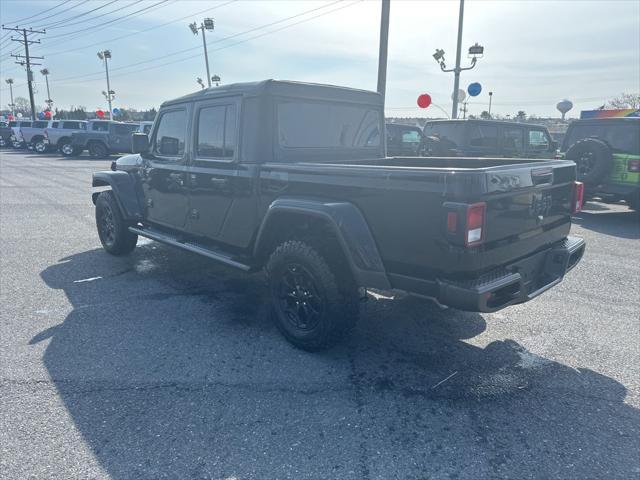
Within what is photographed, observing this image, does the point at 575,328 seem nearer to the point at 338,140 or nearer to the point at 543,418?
the point at 543,418

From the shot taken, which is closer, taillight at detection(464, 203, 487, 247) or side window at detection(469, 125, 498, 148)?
taillight at detection(464, 203, 487, 247)

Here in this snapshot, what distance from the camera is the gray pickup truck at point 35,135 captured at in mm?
29219

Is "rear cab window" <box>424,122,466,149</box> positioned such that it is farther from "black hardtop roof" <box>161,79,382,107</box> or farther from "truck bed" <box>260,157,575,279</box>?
"truck bed" <box>260,157,575,279</box>

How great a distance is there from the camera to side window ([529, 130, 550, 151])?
11203mm

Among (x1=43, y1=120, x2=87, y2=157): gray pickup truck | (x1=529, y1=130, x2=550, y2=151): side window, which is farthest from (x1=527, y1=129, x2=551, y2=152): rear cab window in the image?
(x1=43, y1=120, x2=87, y2=157): gray pickup truck

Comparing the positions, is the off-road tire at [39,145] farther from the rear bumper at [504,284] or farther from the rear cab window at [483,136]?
the rear bumper at [504,284]

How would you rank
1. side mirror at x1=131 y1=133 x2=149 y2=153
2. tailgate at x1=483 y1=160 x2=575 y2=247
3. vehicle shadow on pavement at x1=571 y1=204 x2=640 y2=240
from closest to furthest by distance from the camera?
1. tailgate at x1=483 y1=160 x2=575 y2=247
2. side mirror at x1=131 y1=133 x2=149 y2=153
3. vehicle shadow on pavement at x1=571 y1=204 x2=640 y2=240

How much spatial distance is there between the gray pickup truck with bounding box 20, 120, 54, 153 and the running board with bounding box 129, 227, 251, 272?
28.4 metres

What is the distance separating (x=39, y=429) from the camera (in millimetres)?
2713

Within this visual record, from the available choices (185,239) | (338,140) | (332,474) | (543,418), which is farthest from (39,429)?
(338,140)

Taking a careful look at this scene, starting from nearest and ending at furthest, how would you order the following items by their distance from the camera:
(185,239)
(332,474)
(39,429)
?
(332,474) < (39,429) < (185,239)

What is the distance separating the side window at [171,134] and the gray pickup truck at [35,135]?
28445mm

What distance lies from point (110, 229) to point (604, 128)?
9.07 m

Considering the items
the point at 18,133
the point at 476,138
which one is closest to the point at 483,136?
the point at 476,138
